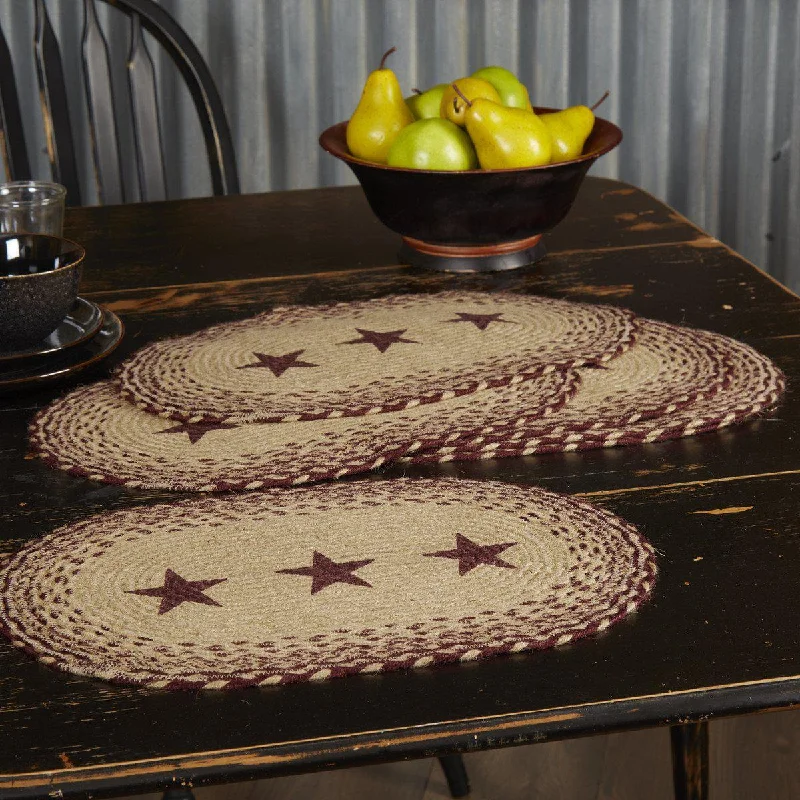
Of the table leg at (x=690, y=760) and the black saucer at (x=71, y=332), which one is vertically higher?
the black saucer at (x=71, y=332)

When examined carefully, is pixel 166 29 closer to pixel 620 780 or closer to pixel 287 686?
pixel 620 780

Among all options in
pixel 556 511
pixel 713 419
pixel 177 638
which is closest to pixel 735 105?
pixel 713 419

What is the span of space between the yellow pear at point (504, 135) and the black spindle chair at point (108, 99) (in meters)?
0.69

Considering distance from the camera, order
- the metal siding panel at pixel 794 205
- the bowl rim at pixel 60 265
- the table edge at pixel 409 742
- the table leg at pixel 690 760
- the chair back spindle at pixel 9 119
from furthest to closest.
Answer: the metal siding panel at pixel 794 205 → the chair back spindle at pixel 9 119 → the table leg at pixel 690 760 → the bowl rim at pixel 60 265 → the table edge at pixel 409 742

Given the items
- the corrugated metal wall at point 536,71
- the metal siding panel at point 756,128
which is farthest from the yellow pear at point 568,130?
the metal siding panel at point 756,128

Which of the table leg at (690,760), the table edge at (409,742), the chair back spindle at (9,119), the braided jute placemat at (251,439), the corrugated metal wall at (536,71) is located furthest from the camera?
the corrugated metal wall at (536,71)

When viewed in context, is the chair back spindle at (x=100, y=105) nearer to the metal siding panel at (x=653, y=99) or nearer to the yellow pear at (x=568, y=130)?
the yellow pear at (x=568, y=130)

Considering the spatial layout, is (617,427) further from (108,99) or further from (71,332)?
(108,99)

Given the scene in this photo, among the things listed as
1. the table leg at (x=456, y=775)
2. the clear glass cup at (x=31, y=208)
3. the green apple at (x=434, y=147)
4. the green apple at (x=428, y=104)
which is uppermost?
the green apple at (x=428, y=104)

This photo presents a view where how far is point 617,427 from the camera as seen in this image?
79 cm

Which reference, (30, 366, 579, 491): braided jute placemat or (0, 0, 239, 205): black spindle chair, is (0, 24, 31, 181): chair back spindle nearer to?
(0, 0, 239, 205): black spindle chair

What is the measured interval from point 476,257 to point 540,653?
664 millimetres

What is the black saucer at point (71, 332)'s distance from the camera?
92 centimetres

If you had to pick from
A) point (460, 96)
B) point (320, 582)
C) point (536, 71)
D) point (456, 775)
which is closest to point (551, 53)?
point (536, 71)
